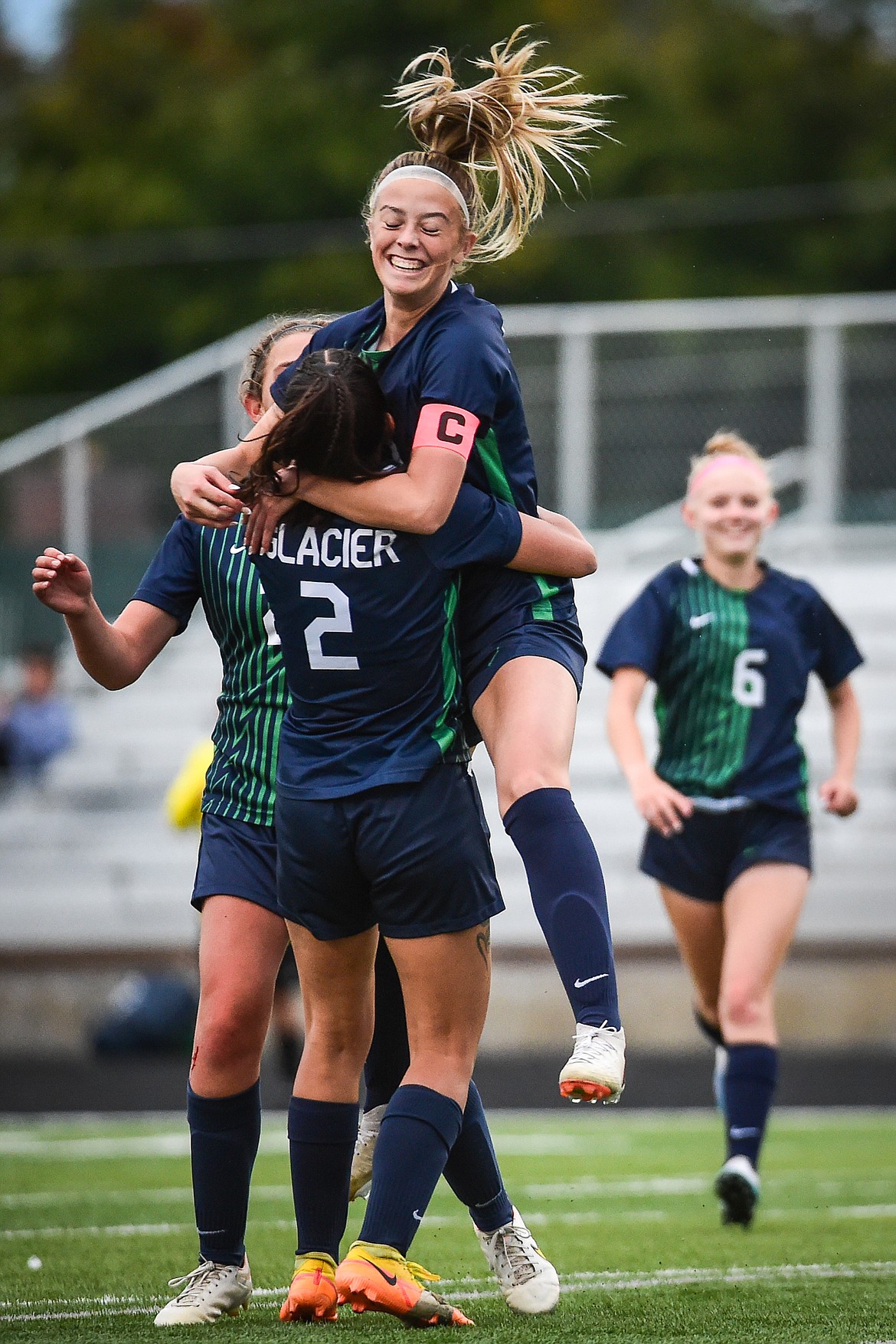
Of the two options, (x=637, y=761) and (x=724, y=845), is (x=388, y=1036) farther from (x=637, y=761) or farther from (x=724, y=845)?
(x=724, y=845)

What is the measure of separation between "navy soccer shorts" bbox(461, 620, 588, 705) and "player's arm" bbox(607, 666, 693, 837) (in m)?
1.53

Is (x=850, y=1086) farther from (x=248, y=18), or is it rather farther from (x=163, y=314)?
(x=248, y=18)

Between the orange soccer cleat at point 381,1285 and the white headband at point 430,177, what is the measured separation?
6.73ft

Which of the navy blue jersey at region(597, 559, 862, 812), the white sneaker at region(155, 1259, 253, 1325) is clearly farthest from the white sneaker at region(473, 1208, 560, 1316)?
the navy blue jersey at region(597, 559, 862, 812)

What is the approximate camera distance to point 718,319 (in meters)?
15.1

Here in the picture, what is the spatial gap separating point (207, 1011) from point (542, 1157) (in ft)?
13.9

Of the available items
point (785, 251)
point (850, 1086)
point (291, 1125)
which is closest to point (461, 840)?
point (291, 1125)

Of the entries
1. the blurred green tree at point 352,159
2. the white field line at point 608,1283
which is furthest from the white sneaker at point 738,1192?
the blurred green tree at point 352,159

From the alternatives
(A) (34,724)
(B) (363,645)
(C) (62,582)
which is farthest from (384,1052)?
A: (A) (34,724)

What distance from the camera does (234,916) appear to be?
422 cm

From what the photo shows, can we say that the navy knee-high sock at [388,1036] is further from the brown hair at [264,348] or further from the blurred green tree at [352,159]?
the blurred green tree at [352,159]

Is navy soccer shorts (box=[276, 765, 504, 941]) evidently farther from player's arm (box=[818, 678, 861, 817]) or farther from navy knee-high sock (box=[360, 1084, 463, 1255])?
player's arm (box=[818, 678, 861, 817])

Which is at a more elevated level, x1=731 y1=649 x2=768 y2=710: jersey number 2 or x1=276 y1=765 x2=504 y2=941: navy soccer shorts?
x1=731 y1=649 x2=768 y2=710: jersey number 2

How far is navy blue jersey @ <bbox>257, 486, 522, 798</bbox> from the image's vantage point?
3.76 m
